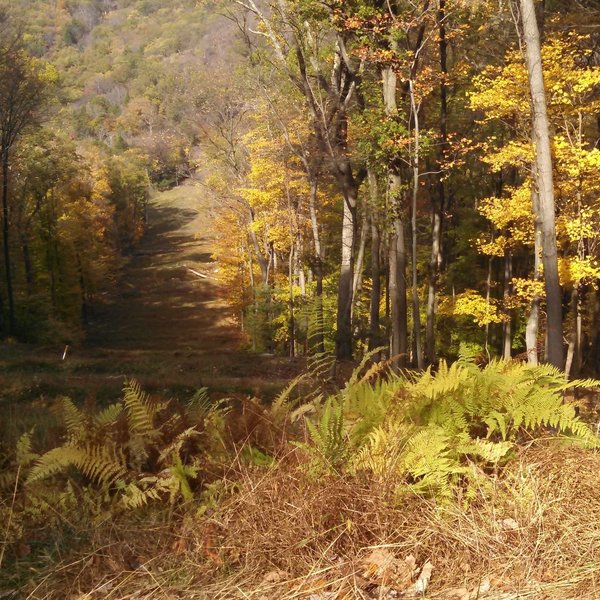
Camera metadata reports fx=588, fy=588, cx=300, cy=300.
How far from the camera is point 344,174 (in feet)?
50.1

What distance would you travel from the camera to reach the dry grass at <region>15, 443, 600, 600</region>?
2.49 meters

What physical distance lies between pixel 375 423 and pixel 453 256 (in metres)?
29.9

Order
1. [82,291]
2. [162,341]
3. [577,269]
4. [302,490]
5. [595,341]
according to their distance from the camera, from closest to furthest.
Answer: [302,490] → [577,269] → [595,341] → [162,341] → [82,291]

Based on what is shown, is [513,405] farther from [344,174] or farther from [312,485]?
[344,174]

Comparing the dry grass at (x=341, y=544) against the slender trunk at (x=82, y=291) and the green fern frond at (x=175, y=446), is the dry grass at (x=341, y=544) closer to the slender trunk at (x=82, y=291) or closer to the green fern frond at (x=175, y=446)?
the green fern frond at (x=175, y=446)

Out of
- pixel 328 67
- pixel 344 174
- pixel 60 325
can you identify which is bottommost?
pixel 60 325

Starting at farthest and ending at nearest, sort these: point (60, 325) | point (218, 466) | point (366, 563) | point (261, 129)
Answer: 1. point (60, 325)
2. point (261, 129)
3. point (218, 466)
4. point (366, 563)

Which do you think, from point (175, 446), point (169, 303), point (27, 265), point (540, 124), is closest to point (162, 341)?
point (27, 265)

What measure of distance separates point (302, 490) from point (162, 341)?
160ft

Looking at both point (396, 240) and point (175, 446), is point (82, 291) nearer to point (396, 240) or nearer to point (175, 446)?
point (396, 240)

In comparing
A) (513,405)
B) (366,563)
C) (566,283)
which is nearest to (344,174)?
(566,283)

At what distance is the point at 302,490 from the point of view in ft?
9.62

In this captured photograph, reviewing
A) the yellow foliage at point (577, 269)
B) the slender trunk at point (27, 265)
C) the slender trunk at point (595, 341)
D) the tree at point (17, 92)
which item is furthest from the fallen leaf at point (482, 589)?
the slender trunk at point (27, 265)

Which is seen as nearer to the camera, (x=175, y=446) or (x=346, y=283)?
(x=175, y=446)
